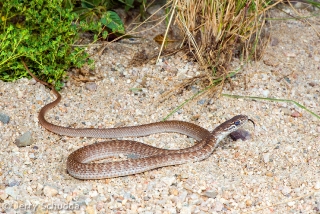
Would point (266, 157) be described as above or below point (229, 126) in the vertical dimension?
below

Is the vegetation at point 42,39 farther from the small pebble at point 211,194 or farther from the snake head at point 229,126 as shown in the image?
the small pebble at point 211,194

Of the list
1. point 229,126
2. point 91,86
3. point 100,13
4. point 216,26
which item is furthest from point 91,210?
point 100,13

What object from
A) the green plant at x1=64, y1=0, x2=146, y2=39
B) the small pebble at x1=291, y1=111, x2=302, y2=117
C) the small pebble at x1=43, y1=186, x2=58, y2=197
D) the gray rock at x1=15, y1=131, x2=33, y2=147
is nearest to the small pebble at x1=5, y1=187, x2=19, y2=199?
the small pebble at x1=43, y1=186, x2=58, y2=197

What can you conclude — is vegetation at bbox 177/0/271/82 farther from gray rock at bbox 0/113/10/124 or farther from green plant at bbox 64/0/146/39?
gray rock at bbox 0/113/10/124

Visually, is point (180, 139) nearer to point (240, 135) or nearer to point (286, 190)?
point (240, 135)

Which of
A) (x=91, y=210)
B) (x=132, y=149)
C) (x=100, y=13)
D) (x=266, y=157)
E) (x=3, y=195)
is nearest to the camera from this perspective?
(x=91, y=210)

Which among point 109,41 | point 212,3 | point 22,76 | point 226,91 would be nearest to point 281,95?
point 226,91

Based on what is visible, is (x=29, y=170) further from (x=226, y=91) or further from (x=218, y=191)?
(x=226, y=91)
